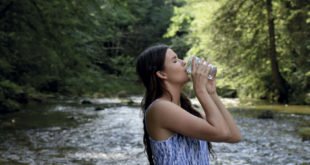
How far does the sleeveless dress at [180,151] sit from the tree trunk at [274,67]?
21384 millimetres

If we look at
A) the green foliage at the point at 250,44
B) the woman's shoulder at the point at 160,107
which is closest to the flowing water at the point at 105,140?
the woman's shoulder at the point at 160,107

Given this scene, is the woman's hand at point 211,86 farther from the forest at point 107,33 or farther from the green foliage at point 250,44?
the green foliage at point 250,44

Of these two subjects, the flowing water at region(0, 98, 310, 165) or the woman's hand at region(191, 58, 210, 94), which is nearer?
the woman's hand at region(191, 58, 210, 94)

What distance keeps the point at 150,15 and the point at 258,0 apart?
2644 centimetres

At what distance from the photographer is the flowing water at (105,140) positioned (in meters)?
9.63

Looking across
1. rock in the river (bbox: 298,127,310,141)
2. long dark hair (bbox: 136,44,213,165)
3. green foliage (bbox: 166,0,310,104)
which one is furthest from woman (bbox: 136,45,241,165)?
green foliage (bbox: 166,0,310,104)

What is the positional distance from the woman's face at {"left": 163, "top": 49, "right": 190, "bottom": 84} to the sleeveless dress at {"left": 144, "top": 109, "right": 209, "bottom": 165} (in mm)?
256

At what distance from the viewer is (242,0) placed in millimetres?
23406

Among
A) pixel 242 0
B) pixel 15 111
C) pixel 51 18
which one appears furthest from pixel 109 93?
pixel 51 18

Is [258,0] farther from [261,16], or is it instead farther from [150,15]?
[150,15]

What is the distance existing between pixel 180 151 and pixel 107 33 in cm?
3298

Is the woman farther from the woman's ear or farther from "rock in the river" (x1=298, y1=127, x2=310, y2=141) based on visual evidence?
"rock in the river" (x1=298, y1=127, x2=310, y2=141)

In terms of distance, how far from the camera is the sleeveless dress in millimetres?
2357

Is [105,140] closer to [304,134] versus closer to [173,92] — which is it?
[304,134]
